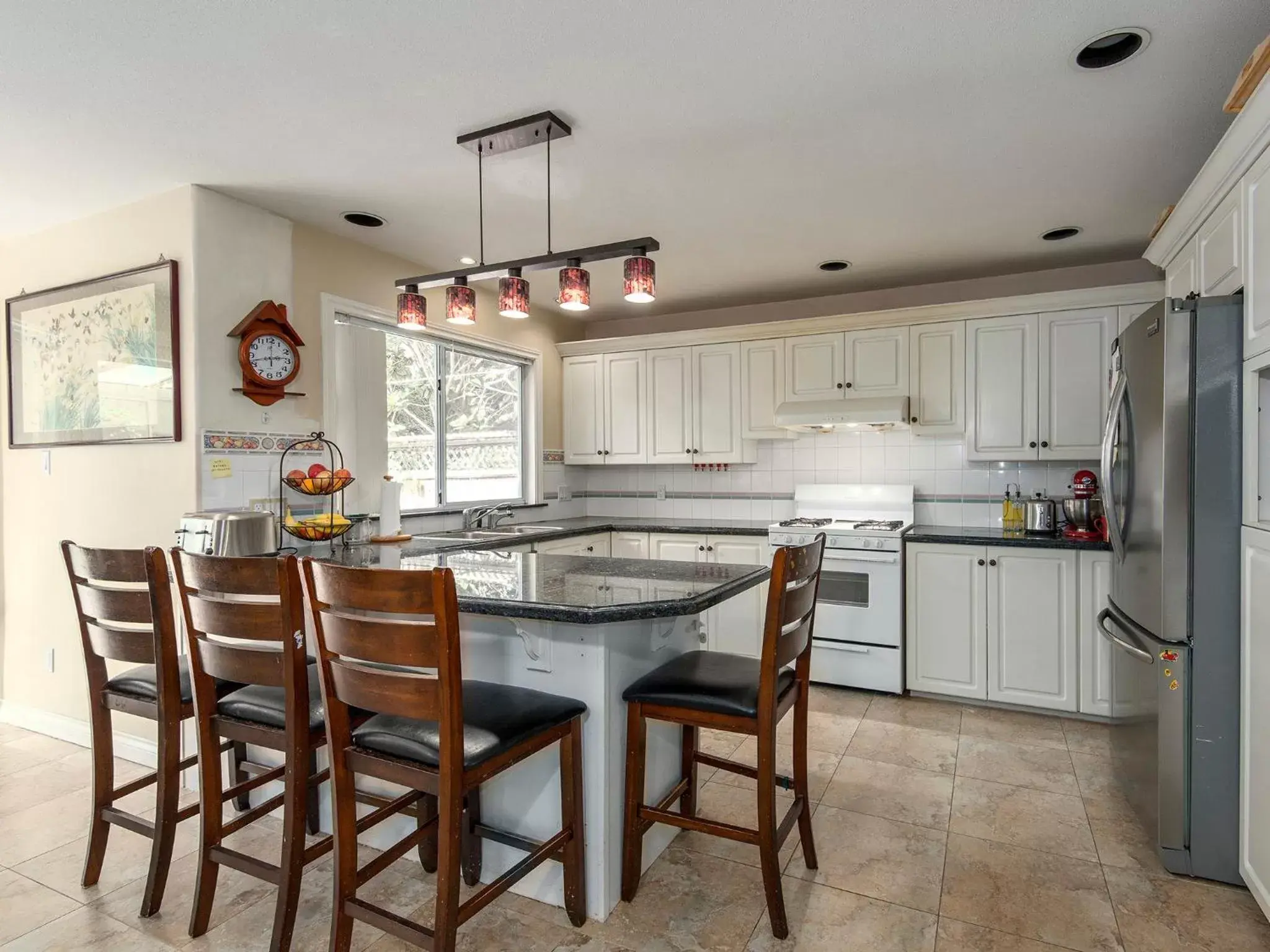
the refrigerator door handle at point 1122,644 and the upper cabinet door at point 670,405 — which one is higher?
the upper cabinet door at point 670,405

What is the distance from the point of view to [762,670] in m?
1.78

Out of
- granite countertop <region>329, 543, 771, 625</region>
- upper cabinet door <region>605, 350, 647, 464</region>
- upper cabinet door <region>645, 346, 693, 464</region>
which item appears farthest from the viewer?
upper cabinet door <region>605, 350, 647, 464</region>

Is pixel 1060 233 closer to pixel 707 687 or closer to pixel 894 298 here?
pixel 894 298

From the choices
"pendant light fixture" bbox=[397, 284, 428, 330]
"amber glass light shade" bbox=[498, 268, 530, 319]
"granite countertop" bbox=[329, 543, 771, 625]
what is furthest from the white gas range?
"pendant light fixture" bbox=[397, 284, 428, 330]

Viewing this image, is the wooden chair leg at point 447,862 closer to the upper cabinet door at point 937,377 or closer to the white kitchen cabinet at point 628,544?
the white kitchen cabinet at point 628,544

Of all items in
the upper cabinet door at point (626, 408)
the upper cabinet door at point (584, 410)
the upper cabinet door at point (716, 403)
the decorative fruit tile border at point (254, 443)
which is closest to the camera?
the decorative fruit tile border at point (254, 443)

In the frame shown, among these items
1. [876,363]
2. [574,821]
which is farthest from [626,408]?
[574,821]

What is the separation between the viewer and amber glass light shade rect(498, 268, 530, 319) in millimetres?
2336

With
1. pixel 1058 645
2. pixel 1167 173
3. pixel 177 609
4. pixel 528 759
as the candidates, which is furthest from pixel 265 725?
pixel 1167 173

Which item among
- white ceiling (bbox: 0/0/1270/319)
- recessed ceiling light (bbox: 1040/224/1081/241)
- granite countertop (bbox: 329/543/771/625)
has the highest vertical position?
white ceiling (bbox: 0/0/1270/319)

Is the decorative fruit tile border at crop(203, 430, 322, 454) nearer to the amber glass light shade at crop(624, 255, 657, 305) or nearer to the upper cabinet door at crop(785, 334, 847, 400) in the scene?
the amber glass light shade at crop(624, 255, 657, 305)

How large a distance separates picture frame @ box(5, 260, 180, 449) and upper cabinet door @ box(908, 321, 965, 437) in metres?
3.62

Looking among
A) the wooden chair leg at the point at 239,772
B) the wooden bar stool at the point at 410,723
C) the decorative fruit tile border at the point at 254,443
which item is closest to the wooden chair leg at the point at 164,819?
the wooden chair leg at the point at 239,772

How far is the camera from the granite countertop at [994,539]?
11.2ft
